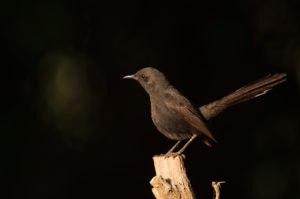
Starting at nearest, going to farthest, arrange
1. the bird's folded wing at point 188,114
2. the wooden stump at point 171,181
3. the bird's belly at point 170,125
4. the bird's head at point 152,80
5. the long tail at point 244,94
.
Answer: the wooden stump at point 171,181 < the bird's folded wing at point 188,114 < the bird's belly at point 170,125 < the long tail at point 244,94 < the bird's head at point 152,80

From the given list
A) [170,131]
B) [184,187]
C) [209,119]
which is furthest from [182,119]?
[184,187]

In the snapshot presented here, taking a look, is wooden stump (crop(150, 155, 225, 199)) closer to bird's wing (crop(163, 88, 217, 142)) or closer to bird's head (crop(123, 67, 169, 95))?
bird's wing (crop(163, 88, 217, 142))

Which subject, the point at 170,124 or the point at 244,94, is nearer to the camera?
the point at 170,124

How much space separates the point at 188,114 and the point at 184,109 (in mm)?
86

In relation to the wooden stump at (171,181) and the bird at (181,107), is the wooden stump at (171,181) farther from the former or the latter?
the bird at (181,107)

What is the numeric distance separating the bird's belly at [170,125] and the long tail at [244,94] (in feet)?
1.54

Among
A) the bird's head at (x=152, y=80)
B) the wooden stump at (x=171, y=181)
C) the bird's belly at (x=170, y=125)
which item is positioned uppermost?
the bird's head at (x=152, y=80)

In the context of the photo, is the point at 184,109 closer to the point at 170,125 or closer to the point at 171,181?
the point at 170,125

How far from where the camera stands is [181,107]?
4.87 metres

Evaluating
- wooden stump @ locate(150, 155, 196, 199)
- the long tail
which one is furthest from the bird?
wooden stump @ locate(150, 155, 196, 199)

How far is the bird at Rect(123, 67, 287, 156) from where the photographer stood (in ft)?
15.8

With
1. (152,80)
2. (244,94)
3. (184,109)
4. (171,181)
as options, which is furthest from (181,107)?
(171,181)

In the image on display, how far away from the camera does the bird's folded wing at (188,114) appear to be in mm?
4645

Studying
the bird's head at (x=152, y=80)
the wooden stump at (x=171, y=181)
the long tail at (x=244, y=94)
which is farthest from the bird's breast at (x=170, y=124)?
the wooden stump at (x=171, y=181)
